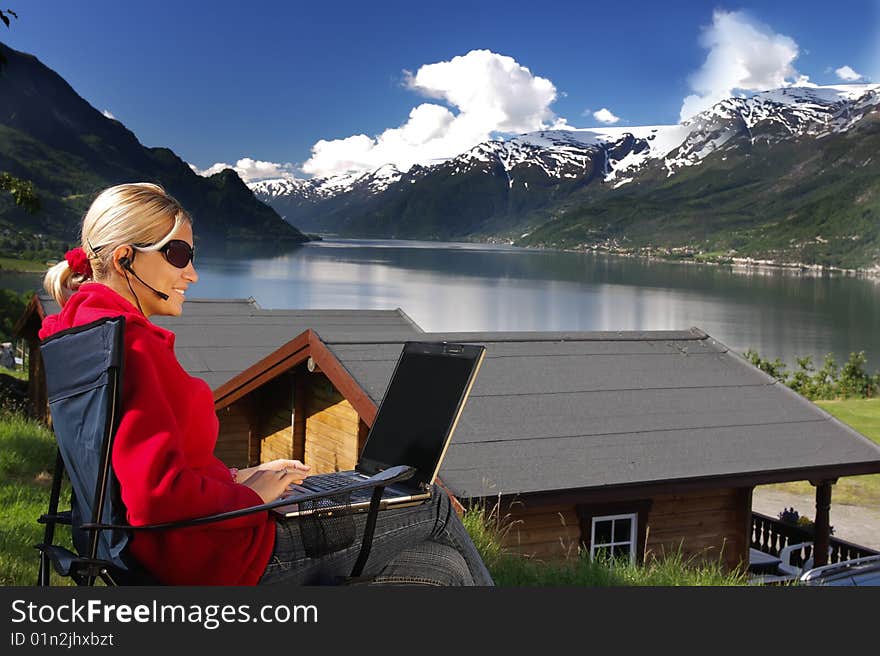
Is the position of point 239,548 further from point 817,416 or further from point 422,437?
point 817,416

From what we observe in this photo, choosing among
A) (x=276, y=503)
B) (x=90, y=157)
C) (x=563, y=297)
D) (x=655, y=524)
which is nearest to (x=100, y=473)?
(x=276, y=503)

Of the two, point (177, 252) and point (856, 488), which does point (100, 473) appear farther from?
point (856, 488)

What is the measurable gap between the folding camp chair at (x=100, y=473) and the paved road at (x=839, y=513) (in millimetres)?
11715

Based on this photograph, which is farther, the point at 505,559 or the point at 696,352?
the point at 696,352

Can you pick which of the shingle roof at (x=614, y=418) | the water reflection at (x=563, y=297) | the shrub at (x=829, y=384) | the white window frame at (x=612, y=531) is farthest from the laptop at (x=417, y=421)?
the water reflection at (x=563, y=297)

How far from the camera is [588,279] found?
301ft

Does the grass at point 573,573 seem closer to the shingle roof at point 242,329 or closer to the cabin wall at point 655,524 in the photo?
the cabin wall at point 655,524

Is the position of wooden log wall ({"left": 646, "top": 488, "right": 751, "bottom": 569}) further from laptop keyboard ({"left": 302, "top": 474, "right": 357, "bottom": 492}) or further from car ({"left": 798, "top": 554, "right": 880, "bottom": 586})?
laptop keyboard ({"left": 302, "top": 474, "right": 357, "bottom": 492})

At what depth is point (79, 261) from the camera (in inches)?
72.1

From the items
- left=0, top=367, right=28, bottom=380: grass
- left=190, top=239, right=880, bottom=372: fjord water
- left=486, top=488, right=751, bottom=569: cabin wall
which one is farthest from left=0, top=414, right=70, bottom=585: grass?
left=190, top=239, right=880, bottom=372: fjord water

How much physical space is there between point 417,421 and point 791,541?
863cm

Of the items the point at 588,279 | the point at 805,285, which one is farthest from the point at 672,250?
the point at 588,279

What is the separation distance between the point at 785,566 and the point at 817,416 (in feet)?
7.32

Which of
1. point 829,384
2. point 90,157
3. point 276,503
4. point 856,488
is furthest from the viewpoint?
point 90,157
